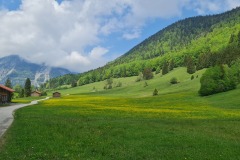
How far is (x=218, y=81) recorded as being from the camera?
9719 cm

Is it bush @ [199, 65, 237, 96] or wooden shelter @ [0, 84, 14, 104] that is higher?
wooden shelter @ [0, 84, 14, 104]

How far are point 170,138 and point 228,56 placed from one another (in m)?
144

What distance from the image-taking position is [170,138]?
24.8 m

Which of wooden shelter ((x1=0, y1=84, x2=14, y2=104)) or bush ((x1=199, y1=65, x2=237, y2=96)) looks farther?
wooden shelter ((x1=0, y1=84, x2=14, y2=104))

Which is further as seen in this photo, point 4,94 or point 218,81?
point 4,94

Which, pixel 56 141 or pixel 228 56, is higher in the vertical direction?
pixel 228 56

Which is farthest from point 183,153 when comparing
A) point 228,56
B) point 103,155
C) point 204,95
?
point 228,56

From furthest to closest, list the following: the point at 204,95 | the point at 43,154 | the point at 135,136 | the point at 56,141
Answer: the point at 204,95, the point at 135,136, the point at 56,141, the point at 43,154

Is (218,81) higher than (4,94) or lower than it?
lower

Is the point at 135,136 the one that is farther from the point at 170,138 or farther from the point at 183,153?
the point at 183,153

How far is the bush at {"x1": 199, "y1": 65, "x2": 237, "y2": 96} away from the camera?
96.5 metres

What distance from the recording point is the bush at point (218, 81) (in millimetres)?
96500

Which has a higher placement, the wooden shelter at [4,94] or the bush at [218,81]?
the wooden shelter at [4,94]

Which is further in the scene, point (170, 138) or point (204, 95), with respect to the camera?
point (204, 95)
